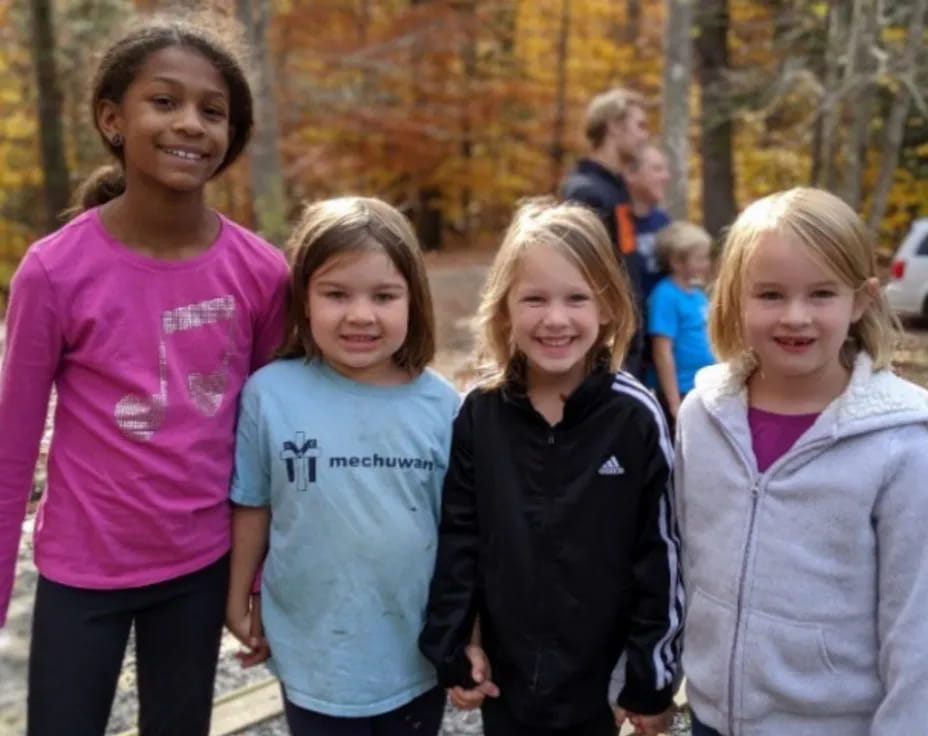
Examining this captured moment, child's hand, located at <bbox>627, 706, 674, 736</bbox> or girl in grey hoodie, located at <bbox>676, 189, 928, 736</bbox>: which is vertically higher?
girl in grey hoodie, located at <bbox>676, 189, 928, 736</bbox>

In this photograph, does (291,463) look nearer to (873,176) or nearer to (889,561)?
(889,561)

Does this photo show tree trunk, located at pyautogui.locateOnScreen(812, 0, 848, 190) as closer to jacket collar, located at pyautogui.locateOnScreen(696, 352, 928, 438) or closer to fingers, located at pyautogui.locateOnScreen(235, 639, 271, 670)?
jacket collar, located at pyautogui.locateOnScreen(696, 352, 928, 438)

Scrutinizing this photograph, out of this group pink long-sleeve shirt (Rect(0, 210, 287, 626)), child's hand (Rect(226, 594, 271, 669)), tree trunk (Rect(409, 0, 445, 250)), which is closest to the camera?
pink long-sleeve shirt (Rect(0, 210, 287, 626))

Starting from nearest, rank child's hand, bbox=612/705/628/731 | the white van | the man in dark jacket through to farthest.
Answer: child's hand, bbox=612/705/628/731 < the man in dark jacket < the white van

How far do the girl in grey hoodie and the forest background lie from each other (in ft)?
37.6

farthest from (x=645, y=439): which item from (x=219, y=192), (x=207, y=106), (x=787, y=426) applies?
(x=219, y=192)

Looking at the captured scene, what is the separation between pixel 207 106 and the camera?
2.03 metres

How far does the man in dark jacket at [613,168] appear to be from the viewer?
4445 mm

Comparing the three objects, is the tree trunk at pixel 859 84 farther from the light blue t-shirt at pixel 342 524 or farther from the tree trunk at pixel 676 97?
the light blue t-shirt at pixel 342 524

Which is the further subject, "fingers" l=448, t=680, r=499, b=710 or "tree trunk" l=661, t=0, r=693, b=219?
"tree trunk" l=661, t=0, r=693, b=219

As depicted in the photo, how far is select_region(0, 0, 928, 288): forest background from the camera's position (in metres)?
14.4

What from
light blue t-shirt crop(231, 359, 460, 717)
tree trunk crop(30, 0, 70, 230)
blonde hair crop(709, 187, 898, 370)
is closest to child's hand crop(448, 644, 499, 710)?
light blue t-shirt crop(231, 359, 460, 717)

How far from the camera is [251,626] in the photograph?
2.13m

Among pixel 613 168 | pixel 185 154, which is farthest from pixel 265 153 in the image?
pixel 185 154
